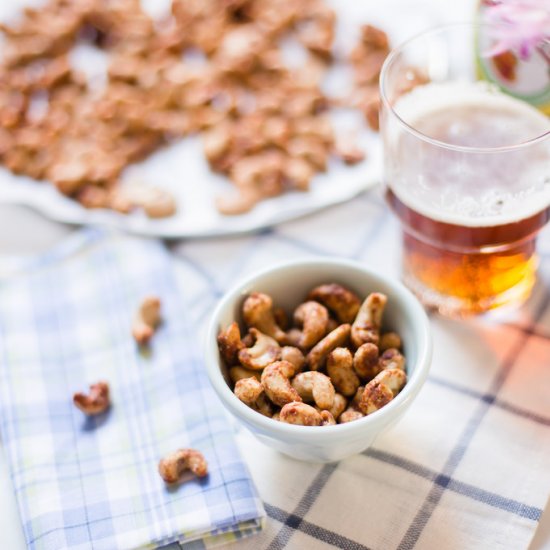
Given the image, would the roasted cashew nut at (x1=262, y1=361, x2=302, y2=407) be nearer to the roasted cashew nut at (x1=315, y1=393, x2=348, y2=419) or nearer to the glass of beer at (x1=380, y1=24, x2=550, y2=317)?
the roasted cashew nut at (x1=315, y1=393, x2=348, y2=419)

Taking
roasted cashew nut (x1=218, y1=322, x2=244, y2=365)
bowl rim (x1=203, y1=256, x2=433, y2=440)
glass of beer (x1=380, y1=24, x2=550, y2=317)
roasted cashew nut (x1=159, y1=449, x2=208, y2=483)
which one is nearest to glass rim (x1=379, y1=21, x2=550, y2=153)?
glass of beer (x1=380, y1=24, x2=550, y2=317)

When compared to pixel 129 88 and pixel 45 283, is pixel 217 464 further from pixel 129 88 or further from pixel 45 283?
pixel 129 88

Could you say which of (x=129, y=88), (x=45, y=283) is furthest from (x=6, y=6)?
(x=45, y=283)

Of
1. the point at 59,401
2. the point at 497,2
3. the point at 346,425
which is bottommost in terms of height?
the point at 59,401

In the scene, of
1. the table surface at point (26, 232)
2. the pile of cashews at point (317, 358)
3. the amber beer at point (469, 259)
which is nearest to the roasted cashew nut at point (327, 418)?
the pile of cashews at point (317, 358)

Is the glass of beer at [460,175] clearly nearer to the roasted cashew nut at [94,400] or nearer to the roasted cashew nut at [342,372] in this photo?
the roasted cashew nut at [342,372]

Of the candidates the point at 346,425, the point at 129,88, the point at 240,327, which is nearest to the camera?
the point at 346,425
